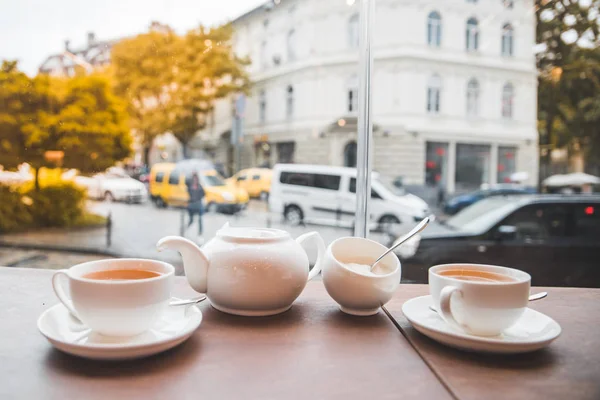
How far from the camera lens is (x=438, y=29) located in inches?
252

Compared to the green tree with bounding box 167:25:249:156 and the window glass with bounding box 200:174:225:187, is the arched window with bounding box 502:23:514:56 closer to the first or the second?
the green tree with bounding box 167:25:249:156

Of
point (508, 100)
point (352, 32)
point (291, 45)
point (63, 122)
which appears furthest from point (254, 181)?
point (508, 100)

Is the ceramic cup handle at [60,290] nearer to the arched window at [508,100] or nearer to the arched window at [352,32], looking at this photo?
the arched window at [352,32]

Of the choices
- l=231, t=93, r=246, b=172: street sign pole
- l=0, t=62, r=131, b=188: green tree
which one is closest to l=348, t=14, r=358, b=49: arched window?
l=231, t=93, r=246, b=172: street sign pole

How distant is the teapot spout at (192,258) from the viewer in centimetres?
72

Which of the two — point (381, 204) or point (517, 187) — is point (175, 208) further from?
point (517, 187)

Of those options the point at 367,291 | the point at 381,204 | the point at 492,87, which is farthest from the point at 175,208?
the point at 492,87

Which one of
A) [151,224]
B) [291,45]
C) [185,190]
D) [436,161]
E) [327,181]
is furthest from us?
[436,161]

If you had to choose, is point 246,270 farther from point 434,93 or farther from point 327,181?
point 434,93

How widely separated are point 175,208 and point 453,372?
13.8 feet

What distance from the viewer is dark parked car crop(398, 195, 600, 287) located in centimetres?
290

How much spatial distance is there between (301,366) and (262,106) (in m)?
4.90

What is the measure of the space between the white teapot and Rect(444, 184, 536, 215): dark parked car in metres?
5.01

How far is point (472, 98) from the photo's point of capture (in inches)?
256
